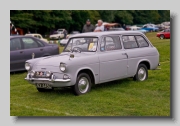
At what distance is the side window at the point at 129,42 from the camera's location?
9886 millimetres

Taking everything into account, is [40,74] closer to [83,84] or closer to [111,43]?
[83,84]

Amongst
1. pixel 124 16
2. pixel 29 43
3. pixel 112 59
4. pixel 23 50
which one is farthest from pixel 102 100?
pixel 124 16

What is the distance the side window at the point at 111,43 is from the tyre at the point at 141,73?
100 centimetres

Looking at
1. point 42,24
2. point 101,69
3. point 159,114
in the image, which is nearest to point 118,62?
point 101,69

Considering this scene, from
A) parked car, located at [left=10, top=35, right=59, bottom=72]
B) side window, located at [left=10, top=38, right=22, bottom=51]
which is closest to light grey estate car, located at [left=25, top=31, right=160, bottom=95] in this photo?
parked car, located at [left=10, top=35, right=59, bottom=72]

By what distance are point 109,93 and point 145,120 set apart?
7.32 feet

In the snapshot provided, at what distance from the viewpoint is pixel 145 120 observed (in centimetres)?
655

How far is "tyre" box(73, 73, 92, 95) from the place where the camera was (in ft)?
27.6

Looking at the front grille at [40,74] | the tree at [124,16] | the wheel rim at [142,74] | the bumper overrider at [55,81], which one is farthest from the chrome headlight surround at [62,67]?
the tree at [124,16]

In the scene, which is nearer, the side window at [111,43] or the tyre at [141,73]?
the side window at [111,43]

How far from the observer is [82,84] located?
8.58m

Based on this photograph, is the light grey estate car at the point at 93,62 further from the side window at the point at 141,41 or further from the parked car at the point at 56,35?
the parked car at the point at 56,35

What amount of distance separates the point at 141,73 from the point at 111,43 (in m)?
1.41

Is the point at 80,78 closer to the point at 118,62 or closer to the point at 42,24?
the point at 118,62
